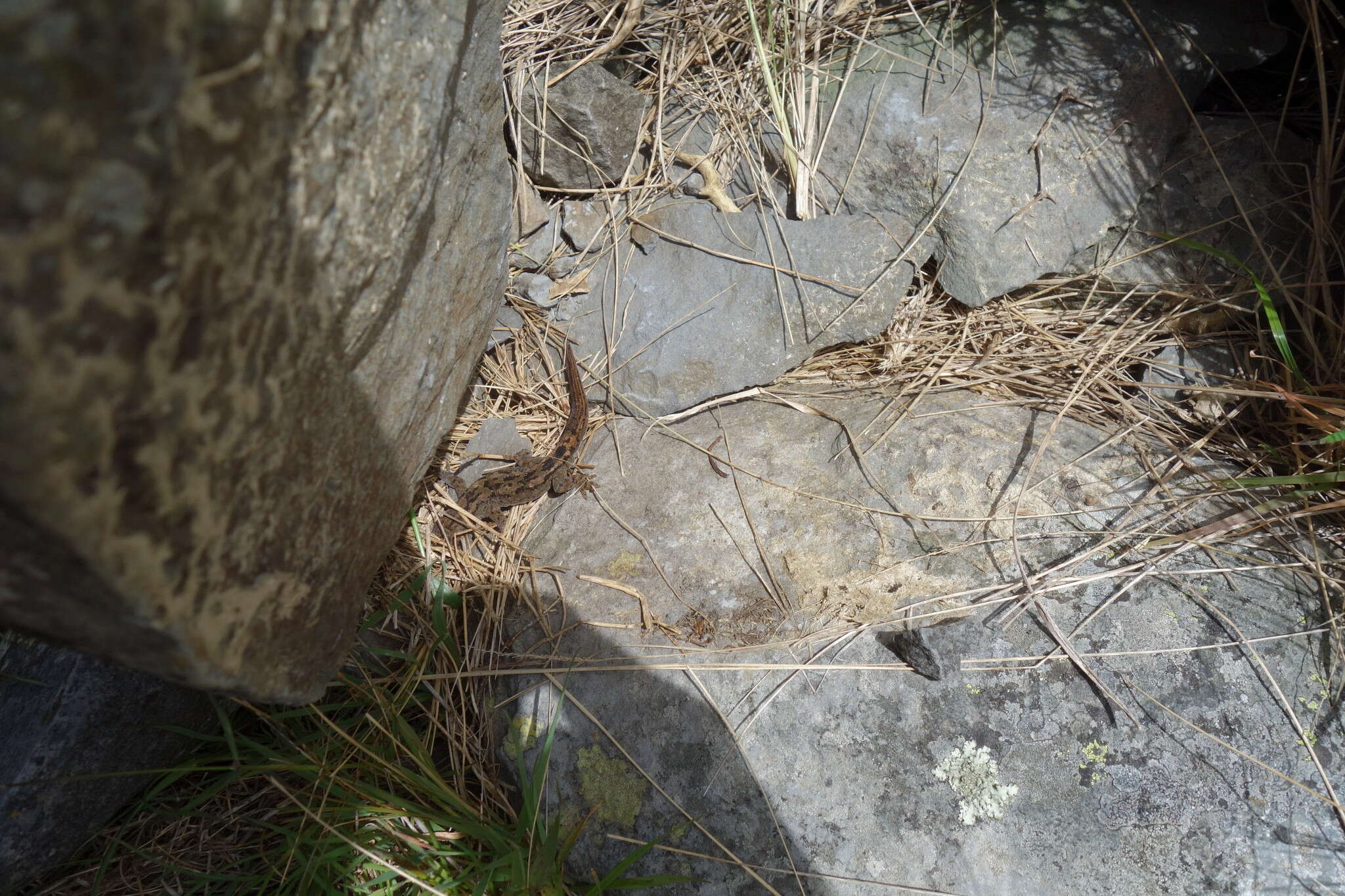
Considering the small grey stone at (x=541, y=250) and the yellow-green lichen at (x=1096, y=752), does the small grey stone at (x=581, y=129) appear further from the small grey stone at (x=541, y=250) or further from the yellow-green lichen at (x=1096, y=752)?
the yellow-green lichen at (x=1096, y=752)

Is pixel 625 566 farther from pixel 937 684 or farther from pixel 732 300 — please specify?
pixel 732 300

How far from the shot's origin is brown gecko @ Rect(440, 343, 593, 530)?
10.5ft

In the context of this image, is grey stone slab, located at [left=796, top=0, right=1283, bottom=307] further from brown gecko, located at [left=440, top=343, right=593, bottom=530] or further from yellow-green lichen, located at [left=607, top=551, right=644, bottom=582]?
yellow-green lichen, located at [left=607, top=551, right=644, bottom=582]

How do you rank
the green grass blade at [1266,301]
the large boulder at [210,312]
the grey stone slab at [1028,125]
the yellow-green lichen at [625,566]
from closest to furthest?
the large boulder at [210,312], the green grass blade at [1266,301], the yellow-green lichen at [625,566], the grey stone slab at [1028,125]

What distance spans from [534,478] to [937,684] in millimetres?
1774

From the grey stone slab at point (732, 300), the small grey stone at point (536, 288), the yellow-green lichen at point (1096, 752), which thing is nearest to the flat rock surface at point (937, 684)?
the yellow-green lichen at point (1096, 752)

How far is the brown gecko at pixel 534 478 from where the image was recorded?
3.20 metres

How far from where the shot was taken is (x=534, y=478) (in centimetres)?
323

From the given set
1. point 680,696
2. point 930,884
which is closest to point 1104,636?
point 930,884

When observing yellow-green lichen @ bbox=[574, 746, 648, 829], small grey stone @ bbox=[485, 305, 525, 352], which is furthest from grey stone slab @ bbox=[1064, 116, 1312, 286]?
yellow-green lichen @ bbox=[574, 746, 648, 829]

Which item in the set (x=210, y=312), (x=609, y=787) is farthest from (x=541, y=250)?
(x=210, y=312)

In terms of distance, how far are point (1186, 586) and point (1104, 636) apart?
12.9 inches

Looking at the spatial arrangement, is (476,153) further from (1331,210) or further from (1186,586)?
(1331,210)

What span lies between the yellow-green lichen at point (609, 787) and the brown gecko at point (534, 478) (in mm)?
1081
